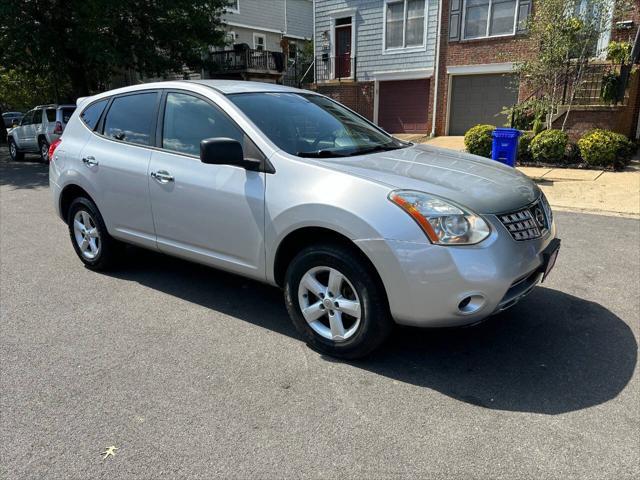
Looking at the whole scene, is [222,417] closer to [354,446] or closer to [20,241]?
[354,446]

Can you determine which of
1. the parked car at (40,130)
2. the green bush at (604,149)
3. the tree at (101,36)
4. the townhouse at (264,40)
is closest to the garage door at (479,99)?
the green bush at (604,149)

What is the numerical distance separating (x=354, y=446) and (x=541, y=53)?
11.1 meters

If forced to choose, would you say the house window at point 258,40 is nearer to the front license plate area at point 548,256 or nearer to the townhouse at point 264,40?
the townhouse at point 264,40

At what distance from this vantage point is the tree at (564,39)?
10.8m

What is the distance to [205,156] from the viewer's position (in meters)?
3.37

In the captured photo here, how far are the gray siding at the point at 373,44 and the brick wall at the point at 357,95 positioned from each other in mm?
377

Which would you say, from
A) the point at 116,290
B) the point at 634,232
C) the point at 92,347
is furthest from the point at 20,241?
the point at 634,232

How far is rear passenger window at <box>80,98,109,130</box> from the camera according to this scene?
194 inches

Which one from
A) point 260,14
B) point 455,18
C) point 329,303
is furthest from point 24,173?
point 260,14

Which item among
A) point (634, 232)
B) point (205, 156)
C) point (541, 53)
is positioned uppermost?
point (541, 53)

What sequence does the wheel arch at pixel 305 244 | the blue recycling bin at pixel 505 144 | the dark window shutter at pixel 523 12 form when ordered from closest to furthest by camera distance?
the wheel arch at pixel 305 244 < the blue recycling bin at pixel 505 144 < the dark window shutter at pixel 523 12

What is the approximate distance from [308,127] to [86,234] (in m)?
2.63

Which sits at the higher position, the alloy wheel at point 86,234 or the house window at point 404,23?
the house window at point 404,23

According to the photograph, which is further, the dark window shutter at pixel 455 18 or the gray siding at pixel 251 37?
the gray siding at pixel 251 37
